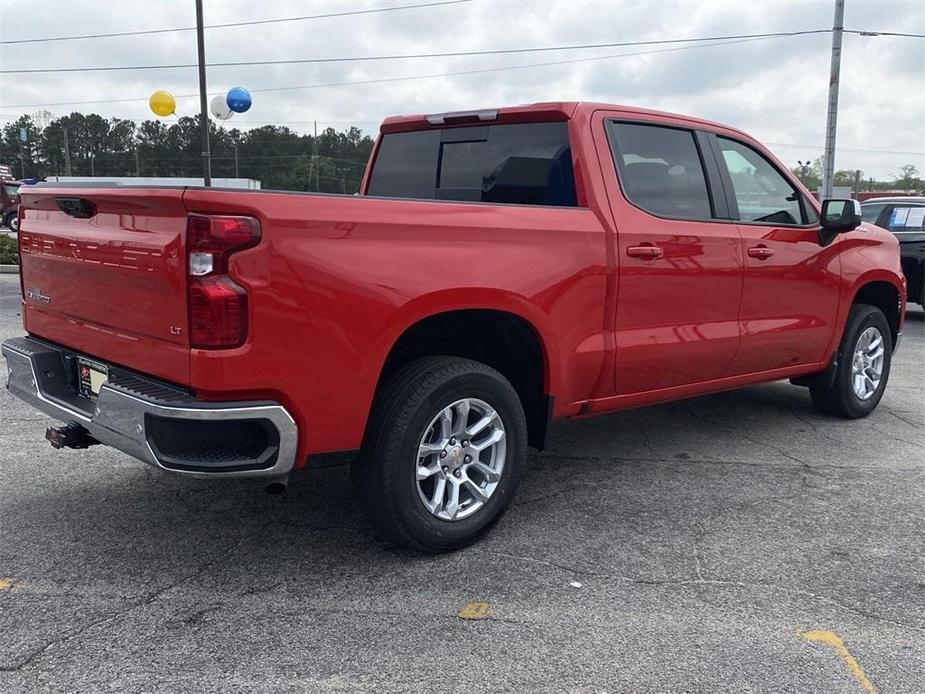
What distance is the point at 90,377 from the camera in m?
3.42

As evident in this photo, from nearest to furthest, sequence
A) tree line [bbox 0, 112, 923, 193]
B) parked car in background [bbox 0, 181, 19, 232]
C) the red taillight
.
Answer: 1. the red taillight
2. parked car in background [bbox 0, 181, 19, 232]
3. tree line [bbox 0, 112, 923, 193]

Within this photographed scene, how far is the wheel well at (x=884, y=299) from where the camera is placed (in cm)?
602

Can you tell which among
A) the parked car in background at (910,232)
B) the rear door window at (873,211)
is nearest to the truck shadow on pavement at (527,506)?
the parked car in background at (910,232)

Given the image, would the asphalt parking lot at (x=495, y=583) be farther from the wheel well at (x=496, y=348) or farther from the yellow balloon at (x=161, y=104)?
the yellow balloon at (x=161, y=104)

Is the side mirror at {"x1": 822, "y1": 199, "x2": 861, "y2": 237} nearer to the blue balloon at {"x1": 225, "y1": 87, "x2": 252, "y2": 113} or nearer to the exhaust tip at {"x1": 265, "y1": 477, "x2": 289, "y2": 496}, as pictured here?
the exhaust tip at {"x1": 265, "y1": 477, "x2": 289, "y2": 496}

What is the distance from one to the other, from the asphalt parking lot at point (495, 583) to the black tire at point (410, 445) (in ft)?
0.48

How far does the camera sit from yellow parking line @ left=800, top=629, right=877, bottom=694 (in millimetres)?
2611

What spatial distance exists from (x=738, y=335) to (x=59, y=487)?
3634 mm

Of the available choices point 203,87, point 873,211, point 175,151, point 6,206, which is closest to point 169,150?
point 175,151

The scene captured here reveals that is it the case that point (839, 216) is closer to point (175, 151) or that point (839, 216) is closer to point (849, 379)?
point (849, 379)

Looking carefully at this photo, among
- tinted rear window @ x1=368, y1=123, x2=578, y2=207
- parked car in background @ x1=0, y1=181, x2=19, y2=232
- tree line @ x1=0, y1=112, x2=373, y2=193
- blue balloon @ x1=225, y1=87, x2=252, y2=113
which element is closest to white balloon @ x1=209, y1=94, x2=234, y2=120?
blue balloon @ x1=225, y1=87, x2=252, y2=113

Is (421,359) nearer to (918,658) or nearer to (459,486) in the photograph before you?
(459,486)

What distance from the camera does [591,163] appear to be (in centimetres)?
406

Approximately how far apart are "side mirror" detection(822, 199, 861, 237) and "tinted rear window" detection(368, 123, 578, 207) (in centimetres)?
206
